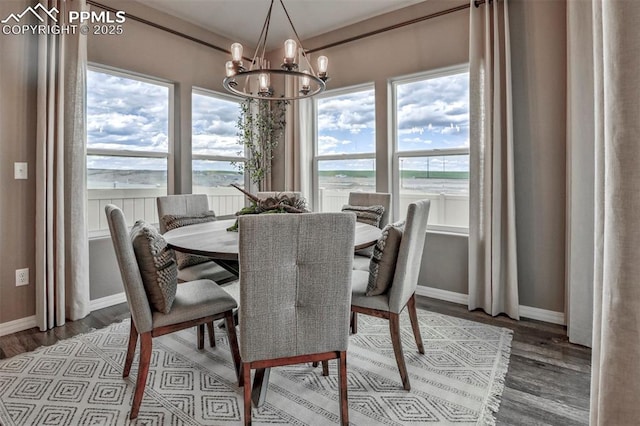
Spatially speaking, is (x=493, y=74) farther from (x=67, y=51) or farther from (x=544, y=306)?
(x=67, y=51)

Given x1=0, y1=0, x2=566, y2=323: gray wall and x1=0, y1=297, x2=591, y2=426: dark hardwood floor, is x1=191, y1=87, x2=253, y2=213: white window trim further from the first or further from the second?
x1=0, y1=297, x2=591, y2=426: dark hardwood floor

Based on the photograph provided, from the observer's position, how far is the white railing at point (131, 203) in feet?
11.1

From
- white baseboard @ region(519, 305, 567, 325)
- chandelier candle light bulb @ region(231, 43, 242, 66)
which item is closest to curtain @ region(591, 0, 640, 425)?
chandelier candle light bulb @ region(231, 43, 242, 66)

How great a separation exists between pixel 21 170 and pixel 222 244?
202 cm

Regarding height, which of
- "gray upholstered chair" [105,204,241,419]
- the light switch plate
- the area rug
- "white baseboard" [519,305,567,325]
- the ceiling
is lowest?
the area rug

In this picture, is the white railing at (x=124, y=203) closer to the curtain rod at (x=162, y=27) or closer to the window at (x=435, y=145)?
Answer: the curtain rod at (x=162, y=27)

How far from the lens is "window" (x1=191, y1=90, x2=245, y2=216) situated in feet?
13.8

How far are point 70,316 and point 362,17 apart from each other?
4025 millimetres

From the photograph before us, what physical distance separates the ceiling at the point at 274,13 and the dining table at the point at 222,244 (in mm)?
2375

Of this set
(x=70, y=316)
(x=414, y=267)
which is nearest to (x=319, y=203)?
(x=414, y=267)

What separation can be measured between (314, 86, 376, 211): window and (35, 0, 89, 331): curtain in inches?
99.4

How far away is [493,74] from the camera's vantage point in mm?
3051

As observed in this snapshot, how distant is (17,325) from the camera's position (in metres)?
2.82

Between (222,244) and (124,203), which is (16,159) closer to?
(124,203)
